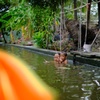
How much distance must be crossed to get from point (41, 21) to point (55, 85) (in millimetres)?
13823

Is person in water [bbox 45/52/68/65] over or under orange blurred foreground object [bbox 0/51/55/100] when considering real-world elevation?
under

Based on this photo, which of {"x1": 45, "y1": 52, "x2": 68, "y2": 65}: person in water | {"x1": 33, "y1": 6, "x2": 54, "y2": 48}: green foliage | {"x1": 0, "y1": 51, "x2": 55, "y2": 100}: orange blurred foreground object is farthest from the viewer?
{"x1": 33, "y1": 6, "x2": 54, "y2": 48}: green foliage

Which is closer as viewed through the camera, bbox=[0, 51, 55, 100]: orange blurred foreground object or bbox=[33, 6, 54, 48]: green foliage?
bbox=[0, 51, 55, 100]: orange blurred foreground object

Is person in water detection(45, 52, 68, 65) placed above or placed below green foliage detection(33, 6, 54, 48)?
below

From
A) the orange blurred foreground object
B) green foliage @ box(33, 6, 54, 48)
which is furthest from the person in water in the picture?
the orange blurred foreground object

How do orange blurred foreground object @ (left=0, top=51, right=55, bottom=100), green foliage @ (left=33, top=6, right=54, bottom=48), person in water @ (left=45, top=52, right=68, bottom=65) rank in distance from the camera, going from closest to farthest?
orange blurred foreground object @ (left=0, top=51, right=55, bottom=100)
person in water @ (left=45, top=52, right=68, bottom=65)
green foliage @ (left=33, top=6, right=54, bottom=48)

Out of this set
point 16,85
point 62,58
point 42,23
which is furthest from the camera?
point 42,23

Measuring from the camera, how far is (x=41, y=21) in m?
21.1

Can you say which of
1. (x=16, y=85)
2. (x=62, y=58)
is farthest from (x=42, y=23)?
(x=16, y=85)

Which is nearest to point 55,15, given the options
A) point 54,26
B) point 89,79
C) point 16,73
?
point 54,26

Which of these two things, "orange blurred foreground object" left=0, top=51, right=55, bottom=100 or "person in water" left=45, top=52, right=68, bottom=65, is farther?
"person in water" left=45, top=52, right=68, bottom=65

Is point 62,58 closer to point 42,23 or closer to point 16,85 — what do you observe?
point 42,23

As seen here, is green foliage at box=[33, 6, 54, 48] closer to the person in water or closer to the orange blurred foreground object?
the person in water

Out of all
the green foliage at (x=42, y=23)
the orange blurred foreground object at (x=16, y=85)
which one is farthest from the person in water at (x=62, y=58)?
the orange blurred foreground object at (x=16, y=85)
